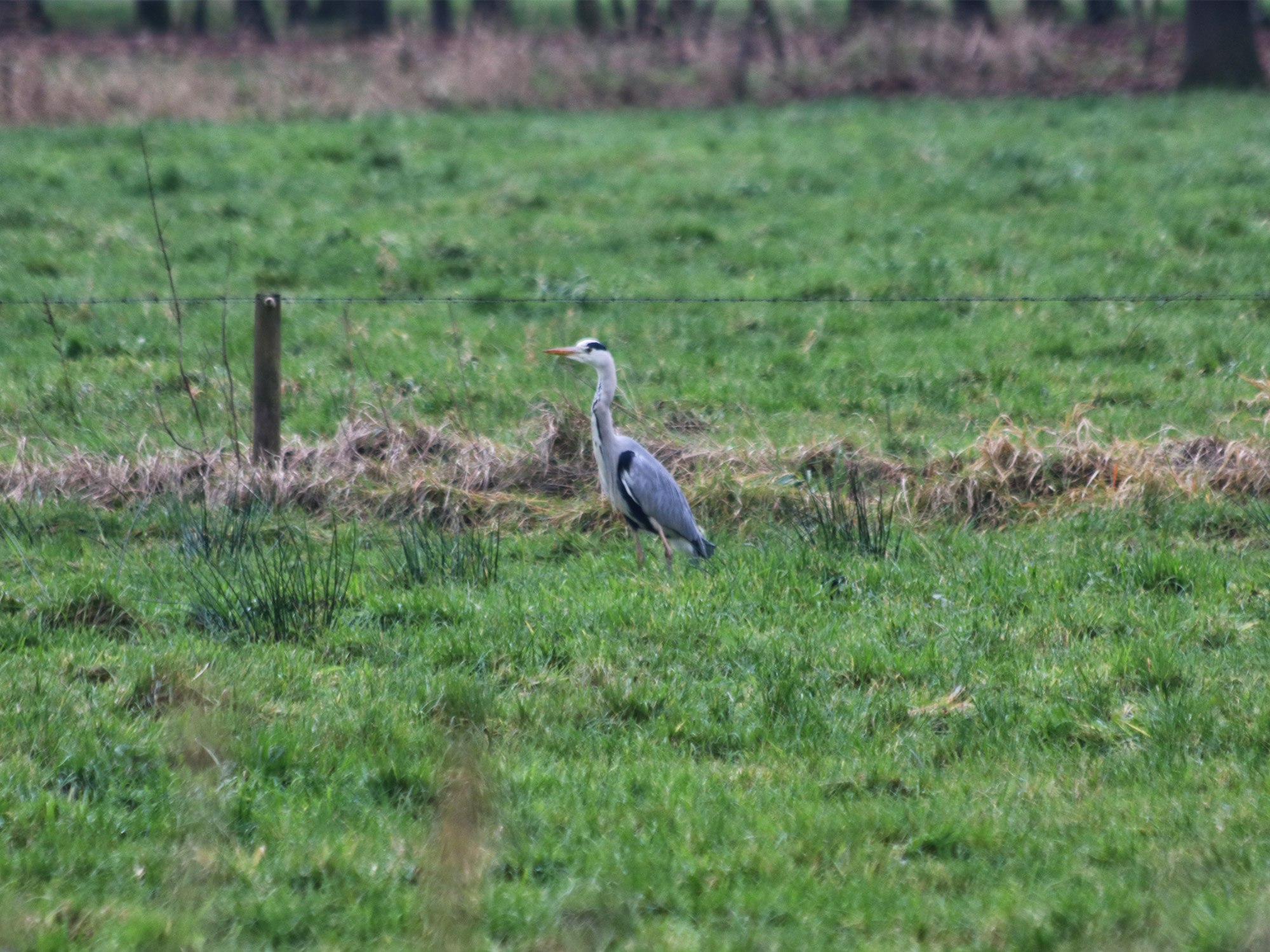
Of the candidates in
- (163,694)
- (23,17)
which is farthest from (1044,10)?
(163,694)

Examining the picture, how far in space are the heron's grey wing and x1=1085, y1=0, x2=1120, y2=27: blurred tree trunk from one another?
31.2m

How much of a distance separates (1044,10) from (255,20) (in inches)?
890

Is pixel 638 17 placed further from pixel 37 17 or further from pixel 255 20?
pixel 37 17

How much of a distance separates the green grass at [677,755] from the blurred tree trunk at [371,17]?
3401 centimetres

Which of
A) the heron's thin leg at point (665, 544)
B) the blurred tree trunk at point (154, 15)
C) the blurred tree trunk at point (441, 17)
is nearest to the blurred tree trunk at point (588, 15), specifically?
the blurred tree trunk at point (441, 17)

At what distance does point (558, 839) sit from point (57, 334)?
837cm

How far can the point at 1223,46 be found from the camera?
24.0 m

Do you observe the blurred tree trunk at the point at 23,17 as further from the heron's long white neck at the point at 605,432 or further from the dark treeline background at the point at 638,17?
the heron's long white neck at the point at 605,432

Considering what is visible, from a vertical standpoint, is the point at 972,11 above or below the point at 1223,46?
above

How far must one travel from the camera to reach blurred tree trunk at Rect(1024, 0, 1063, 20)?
114ft

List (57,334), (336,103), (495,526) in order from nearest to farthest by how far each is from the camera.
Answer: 1. (495,526)
2. (57,334)
3. (336,103)

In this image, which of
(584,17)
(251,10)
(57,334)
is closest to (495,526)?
(57,334)

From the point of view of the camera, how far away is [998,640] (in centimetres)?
629

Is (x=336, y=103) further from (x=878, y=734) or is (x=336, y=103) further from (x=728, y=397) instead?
(x=878, y=734)
